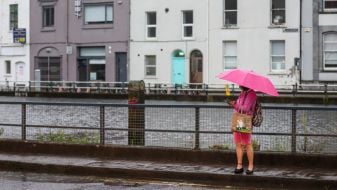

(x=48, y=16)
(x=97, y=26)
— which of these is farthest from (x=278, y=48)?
(x=48, y=16)

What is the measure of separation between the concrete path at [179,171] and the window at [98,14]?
130 ft

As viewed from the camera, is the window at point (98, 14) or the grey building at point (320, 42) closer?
the grey building at point (320, 42)

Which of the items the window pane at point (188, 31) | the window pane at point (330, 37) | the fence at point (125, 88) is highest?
the window pane at point (188, 31)

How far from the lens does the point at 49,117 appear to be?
15.3 metres

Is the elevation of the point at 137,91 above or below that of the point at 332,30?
below

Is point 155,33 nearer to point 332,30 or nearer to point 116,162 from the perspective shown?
point 332,30

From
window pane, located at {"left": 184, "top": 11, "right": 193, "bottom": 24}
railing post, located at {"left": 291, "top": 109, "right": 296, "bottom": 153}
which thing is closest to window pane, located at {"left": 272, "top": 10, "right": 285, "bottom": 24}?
window pane, located at {"left": 184, "top": 11, "right": 193, "bottom": 24}

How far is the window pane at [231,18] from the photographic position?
49.1m

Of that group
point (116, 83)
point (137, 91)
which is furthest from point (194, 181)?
point (116, 83)

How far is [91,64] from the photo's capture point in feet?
176

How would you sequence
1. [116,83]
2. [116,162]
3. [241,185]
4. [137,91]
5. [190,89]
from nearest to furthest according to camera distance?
[241,185] → [116,162] → [137,91] → [190,89] → [116,83]

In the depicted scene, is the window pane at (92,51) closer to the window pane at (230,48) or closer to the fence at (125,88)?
the fence at (125,88)

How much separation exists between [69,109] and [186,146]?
2952mm

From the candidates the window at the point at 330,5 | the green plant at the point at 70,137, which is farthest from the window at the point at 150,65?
the green plant at the point at 70,137
